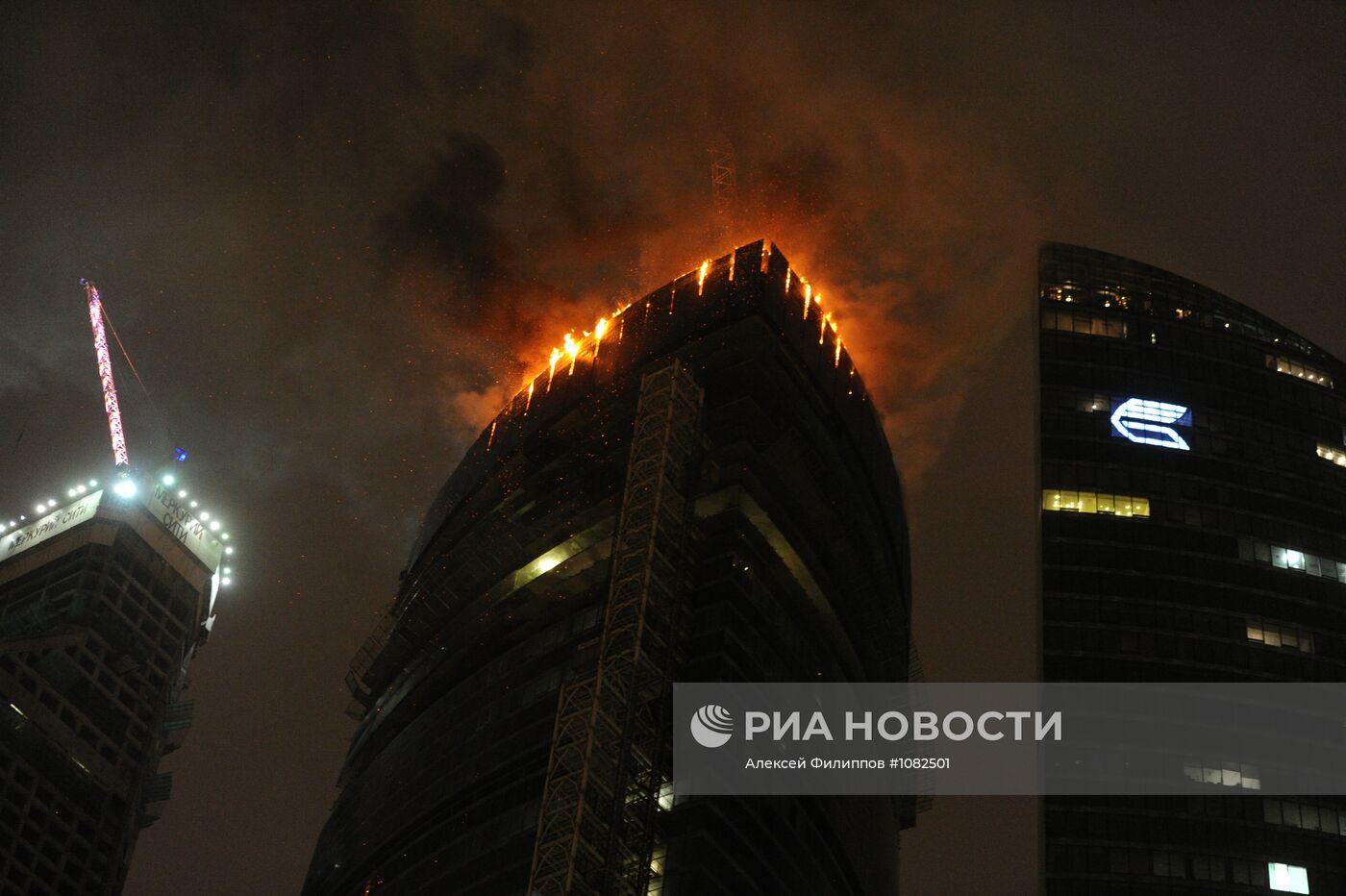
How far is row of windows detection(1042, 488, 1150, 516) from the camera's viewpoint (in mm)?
155000

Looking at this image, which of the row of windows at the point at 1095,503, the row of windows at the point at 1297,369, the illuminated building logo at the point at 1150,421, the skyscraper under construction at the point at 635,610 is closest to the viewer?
the skyscraper under construction at the point at 635,610

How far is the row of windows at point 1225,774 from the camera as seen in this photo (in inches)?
5472

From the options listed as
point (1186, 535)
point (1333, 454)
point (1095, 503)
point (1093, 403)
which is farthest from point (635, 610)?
point (1333, 454)

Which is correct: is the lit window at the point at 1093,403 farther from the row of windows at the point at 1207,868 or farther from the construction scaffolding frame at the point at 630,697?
the construction scaffolding frame at the point at 630,697

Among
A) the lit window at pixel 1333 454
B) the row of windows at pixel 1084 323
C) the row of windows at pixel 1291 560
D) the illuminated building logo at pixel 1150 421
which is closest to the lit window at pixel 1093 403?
the illuminated building logo at pixel 1150 421

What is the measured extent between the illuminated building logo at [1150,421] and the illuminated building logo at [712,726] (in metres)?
73.6

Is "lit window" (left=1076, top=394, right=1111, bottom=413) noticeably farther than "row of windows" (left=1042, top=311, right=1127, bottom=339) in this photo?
No

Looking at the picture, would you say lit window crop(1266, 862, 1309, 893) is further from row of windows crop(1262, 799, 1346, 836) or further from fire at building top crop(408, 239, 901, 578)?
fire at building top crop(408, 239, 901, 578)

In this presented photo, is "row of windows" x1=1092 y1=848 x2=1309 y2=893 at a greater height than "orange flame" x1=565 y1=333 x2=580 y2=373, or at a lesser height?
lesser

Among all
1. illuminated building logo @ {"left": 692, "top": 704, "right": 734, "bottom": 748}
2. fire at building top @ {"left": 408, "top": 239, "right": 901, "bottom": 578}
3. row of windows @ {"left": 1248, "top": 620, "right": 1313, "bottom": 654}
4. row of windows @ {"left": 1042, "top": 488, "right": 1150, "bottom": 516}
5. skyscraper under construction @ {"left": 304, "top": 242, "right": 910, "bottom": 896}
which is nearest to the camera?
skyscraper under construction @ {"left": 304, "top": 242, "right": 910, "bottom": 896}

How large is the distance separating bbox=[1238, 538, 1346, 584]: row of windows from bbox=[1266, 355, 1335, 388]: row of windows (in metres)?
25.9

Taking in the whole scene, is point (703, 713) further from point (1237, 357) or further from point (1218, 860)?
point (1237, 357)

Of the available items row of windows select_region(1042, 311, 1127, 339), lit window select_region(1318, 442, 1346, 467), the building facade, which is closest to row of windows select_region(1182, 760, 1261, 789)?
the building facade

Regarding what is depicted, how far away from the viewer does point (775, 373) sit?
125 metres
